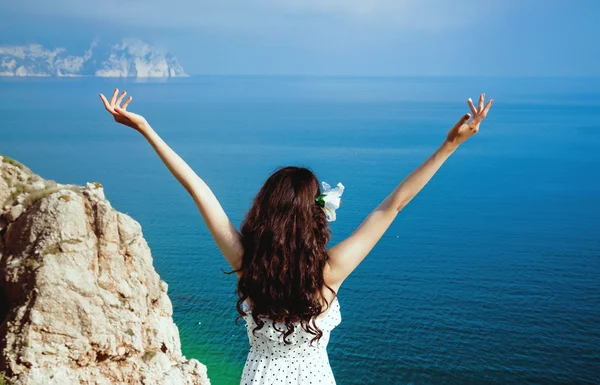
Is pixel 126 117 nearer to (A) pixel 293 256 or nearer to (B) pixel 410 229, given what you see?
(A) pixel 293 256

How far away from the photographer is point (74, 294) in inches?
513

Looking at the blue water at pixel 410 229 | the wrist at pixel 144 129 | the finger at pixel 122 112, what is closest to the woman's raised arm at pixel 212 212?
the wrist at pixel 144 129

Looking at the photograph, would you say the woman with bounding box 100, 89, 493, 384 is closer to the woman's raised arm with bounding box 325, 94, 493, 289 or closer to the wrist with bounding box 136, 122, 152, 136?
the woman's raised arm with bounding box 325, 94, 493, 289

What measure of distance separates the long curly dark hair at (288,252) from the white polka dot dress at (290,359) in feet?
0.13

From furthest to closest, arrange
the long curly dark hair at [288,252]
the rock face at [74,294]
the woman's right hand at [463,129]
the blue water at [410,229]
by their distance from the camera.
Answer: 1. the blue water at [410,229]
2. the rock face at [74,294]
3. the woman's right hand at [463,129]
4. the long curly dark hair at [288,252]

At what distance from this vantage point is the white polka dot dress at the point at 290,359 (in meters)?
2.53

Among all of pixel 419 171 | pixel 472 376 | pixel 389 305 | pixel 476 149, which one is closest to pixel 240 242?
pixel 419 171

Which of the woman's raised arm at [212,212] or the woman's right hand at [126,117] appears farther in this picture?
the woman's right hand at [126,117]

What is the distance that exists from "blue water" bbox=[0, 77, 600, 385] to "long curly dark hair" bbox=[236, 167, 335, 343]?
681 inches

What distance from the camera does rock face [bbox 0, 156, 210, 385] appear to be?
41.3 ft

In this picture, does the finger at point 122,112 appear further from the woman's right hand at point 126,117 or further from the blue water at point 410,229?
the blue water at point 410,229

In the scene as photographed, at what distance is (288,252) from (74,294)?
11714 millimetres

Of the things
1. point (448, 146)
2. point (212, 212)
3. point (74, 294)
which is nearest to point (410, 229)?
point (74, 294)

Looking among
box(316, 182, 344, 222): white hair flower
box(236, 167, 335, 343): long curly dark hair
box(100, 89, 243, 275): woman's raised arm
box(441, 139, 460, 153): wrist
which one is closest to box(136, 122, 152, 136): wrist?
box(100, 89, 243, 275): woman's raised arm
